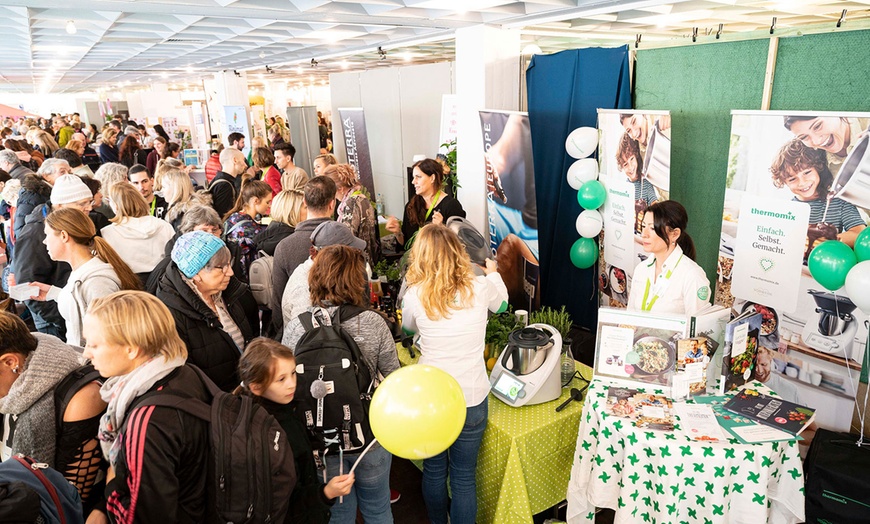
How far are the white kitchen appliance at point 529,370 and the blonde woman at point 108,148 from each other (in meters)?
7.72

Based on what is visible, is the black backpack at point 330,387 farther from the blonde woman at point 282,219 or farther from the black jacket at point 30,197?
the black jacket at point 30,197

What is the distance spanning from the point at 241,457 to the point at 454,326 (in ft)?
3.09

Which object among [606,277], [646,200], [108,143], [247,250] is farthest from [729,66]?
[108,143]

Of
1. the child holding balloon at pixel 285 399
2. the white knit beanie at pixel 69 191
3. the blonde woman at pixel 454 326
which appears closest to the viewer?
the child holding balloon at pixel 285 399

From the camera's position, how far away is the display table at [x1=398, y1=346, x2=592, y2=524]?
2260mm

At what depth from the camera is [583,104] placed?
396cm

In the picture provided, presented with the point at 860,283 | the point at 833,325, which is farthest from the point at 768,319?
the point at 860,283

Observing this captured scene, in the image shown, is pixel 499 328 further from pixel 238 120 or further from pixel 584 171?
pixel 238 120

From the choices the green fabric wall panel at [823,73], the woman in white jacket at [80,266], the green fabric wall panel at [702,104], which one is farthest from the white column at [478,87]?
the woman in white jacket at [80,266]

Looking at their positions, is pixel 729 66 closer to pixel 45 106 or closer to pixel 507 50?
pixel 507 50

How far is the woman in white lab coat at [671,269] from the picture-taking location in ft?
7.79

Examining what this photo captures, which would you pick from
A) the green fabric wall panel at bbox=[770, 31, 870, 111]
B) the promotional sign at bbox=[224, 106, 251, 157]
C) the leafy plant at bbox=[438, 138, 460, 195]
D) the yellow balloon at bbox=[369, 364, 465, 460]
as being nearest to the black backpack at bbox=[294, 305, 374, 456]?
the yellow balloon at bbox=[369, 364, 465, 460]

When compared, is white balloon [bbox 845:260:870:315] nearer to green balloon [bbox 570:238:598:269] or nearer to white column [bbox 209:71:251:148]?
green balloon [bbox 570:238:598:269]

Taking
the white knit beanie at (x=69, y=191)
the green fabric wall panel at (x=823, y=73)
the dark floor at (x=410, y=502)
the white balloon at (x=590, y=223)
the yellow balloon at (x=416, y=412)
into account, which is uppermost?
the green fabric wall panel at (x=823, y=73)
